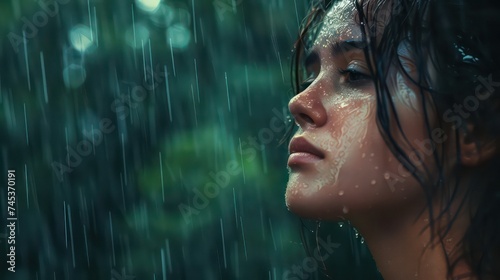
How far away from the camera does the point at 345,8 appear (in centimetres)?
231

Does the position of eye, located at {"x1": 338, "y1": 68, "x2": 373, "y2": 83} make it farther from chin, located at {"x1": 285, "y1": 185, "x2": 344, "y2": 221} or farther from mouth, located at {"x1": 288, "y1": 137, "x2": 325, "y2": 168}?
chin, located at {"x1": 285, "y1": 185, "x2": 344, "y2": 221}

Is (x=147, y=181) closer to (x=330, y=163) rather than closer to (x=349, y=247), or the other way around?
(x=349, y=247)

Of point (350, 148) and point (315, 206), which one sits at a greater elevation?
point (350, 148)

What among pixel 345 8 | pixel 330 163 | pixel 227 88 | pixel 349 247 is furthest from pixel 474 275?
pixel 227 88

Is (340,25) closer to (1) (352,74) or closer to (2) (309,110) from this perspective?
(1) (352,74)

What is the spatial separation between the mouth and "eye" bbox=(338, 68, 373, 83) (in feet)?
0.77

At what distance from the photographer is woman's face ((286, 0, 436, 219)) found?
2.08 metres

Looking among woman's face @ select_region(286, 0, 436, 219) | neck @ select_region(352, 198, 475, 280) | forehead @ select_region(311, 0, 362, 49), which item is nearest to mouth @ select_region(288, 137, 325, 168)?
woman's face @ select_region(286, 0, 436, 219)

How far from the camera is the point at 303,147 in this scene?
214cm

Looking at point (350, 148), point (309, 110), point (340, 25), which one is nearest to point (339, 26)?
point (340, 25)

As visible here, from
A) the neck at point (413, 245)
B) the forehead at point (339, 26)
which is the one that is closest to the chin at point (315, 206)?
the neck at point (413, 245)

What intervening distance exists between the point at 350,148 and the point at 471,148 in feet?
1.13

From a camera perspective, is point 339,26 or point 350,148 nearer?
point 350,148

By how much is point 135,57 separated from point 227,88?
27.2 inches
